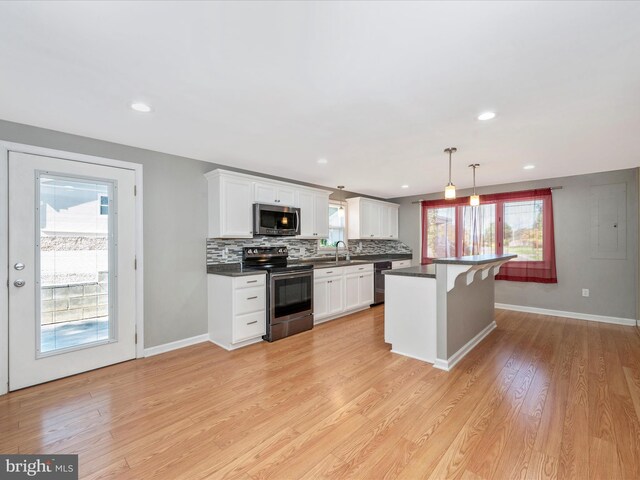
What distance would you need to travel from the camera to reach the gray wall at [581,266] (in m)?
4.21

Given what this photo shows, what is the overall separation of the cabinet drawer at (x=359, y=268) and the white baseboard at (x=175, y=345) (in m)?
2.36

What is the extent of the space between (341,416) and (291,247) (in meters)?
3.04

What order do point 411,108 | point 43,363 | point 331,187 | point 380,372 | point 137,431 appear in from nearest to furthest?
point 137,431
point 411,108
point 43,363
point 380,372
point 331,187

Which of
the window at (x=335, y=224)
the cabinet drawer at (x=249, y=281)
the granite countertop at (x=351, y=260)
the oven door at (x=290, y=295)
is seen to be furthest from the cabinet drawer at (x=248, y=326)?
the window at (x=335, y=224)

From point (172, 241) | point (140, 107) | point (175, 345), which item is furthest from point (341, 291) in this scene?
point (140, 107)

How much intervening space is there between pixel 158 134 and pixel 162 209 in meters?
0.91

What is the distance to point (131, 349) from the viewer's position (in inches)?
123

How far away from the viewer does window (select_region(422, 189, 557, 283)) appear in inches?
190

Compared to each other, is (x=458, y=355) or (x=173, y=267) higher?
(x=173, y=267)

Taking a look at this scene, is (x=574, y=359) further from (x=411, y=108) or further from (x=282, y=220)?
(x=282, y=220)

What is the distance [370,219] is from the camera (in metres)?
5.93

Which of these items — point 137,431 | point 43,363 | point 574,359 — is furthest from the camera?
point 574,359

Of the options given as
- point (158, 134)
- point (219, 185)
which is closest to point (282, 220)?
point (219, 185)

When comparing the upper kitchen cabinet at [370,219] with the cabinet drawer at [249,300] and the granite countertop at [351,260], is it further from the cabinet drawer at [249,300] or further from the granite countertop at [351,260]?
the cabinet drawer at [249,300]
